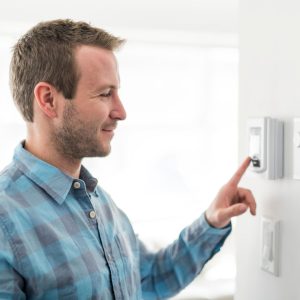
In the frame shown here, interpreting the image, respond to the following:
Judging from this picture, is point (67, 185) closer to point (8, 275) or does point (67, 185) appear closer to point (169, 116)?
point (8, 275)

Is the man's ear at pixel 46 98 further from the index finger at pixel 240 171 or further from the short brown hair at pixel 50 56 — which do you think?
the index finger at pixel 240 171

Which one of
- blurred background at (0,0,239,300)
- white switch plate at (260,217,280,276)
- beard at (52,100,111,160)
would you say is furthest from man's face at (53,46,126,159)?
blurred background at (0,0,239,300)

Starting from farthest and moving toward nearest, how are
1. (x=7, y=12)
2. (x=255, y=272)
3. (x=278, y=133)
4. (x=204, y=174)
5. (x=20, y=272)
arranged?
(x=204, y=174)
(x=7, y=12)
(x=255, y=272)
(x=278, y=133)
(x=20, y=272)

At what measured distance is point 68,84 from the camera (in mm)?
906

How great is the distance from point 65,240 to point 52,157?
0.19 m

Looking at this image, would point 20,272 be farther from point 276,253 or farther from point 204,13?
point 204,13

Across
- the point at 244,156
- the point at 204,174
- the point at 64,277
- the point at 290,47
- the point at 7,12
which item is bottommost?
the point at 204,174

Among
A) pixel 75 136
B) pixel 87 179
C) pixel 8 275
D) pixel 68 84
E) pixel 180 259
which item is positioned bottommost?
pixel 180 259

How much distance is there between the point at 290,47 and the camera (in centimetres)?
84

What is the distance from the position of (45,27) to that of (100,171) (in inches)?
59.7

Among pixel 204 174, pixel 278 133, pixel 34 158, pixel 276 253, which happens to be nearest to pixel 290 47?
pixel 278 133

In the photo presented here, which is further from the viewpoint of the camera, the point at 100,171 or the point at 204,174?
the point at 204,174

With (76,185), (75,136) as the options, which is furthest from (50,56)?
(76,185)

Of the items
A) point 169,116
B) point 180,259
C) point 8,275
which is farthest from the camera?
point 169,116
